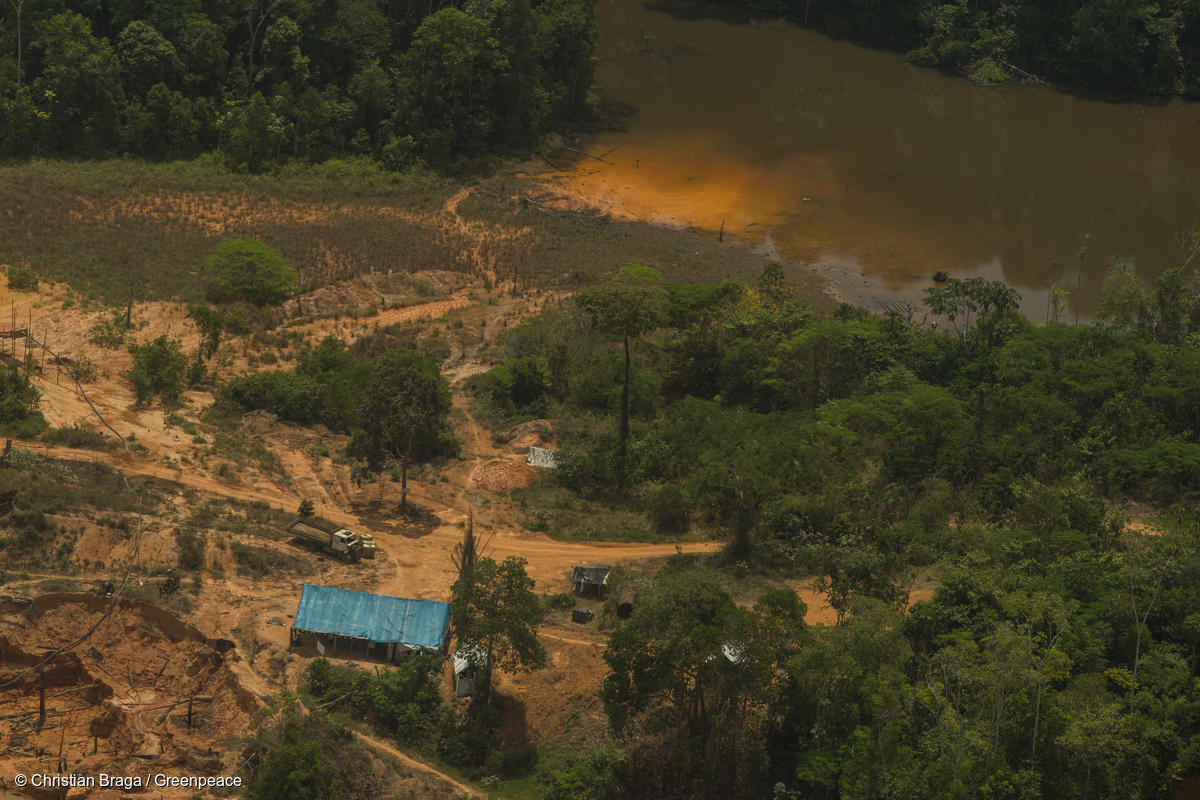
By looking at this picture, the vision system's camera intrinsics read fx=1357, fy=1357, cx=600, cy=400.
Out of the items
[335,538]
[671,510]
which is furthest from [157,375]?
[671,510]

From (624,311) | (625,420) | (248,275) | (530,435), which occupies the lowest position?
(530,435)

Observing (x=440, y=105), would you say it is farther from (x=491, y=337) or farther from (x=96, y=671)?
(x=96, y=671)

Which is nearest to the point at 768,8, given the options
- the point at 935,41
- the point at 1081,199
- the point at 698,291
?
the point at 935,41

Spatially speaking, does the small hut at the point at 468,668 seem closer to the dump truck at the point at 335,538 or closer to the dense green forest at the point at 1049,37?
the dump truck at the point at 335,538

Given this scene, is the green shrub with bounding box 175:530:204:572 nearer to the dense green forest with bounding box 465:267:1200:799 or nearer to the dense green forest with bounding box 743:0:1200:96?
the dense green forest with bounding box 465:267:1200:799

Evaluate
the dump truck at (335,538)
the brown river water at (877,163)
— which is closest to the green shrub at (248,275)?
the dump truck at (335,538)

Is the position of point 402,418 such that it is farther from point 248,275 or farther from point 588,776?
point 248,275
